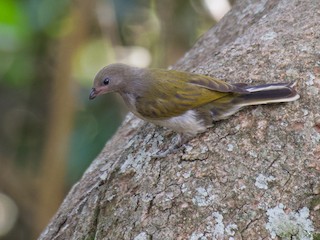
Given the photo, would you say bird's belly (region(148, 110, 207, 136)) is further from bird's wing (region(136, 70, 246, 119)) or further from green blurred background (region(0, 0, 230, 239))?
green blurred background (region(0, 0, 230, 239))

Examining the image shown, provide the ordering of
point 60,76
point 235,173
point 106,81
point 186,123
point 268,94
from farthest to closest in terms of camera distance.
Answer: point 60,76, point 106,81, point 186,123, point 268,94, point 235,173

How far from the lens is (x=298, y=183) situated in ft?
10.2

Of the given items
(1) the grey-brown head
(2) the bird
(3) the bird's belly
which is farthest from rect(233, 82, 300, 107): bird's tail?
(1) the grey-brown head

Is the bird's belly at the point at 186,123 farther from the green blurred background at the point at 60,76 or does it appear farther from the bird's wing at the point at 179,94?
the green blurred background at the point at 60,76

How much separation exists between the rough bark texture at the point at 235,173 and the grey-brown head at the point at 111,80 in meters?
0.36

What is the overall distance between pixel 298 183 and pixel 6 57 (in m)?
4.74

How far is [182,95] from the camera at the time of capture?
3.81 m

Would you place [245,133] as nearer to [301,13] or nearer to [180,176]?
[180,176]

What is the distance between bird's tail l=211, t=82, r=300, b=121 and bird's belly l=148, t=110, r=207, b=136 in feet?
0.32

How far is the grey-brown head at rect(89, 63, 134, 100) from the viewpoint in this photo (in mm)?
4180

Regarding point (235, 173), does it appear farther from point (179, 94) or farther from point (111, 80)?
point (111, 80)

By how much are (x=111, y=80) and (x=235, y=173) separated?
131 cm

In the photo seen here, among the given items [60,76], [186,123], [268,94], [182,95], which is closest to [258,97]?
[268,94]

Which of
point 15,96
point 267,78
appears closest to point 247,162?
point 267,78
